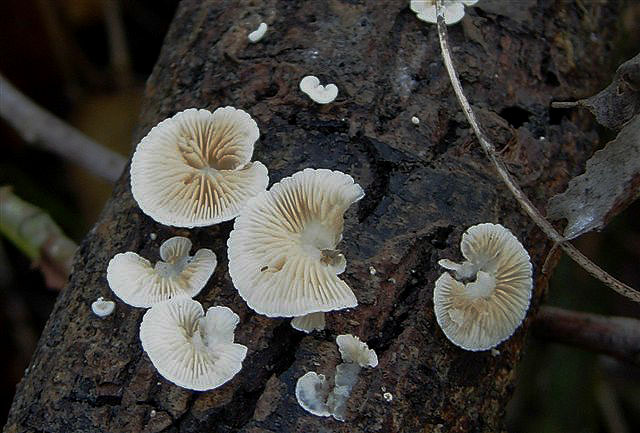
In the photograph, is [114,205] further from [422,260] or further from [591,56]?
[591,56]

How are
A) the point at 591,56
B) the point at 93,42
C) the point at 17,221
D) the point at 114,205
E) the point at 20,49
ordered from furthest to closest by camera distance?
1. the point at 93,42
2. the point at 20,49
3. the point at 17,221
4. the point at 591,56
5. the point at 114,205

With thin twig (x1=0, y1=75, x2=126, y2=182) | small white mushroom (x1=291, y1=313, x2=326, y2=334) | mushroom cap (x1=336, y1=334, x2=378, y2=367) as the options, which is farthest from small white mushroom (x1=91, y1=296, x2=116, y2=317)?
thin twig (x1=0, y1=75, x2=126, y2=182)

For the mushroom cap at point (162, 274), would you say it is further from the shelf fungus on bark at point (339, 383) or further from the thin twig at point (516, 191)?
the thin twig at point (516, 191)

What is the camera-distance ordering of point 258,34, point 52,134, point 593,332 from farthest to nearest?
point 52,134
point 593,332
point 258,34

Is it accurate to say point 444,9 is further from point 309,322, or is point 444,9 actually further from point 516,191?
point 309,322

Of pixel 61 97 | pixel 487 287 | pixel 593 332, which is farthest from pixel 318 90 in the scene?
pixel 61 97

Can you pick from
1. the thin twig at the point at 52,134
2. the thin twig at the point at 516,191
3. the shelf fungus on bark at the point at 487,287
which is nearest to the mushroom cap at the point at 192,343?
the shelf fungus on bark at the point at 487,287

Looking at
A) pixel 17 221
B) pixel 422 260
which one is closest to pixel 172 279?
pixel 422 260
